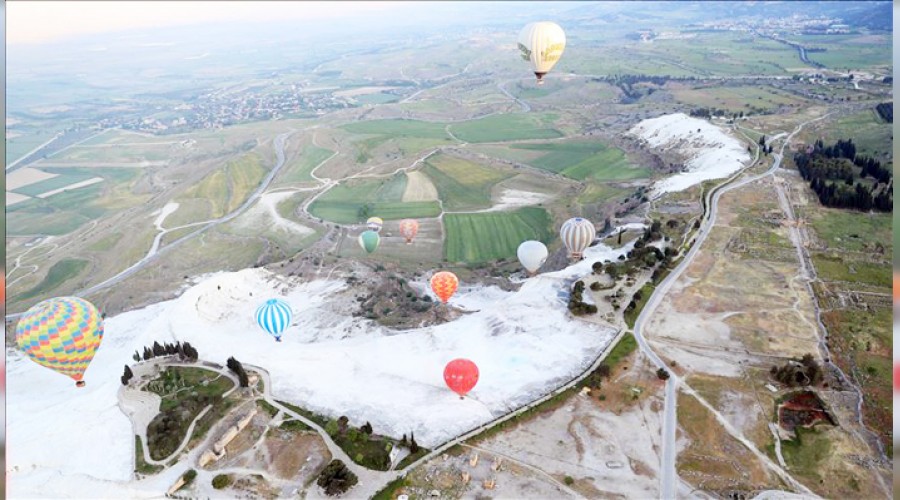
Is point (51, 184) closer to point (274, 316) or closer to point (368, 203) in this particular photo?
point (368, 203)

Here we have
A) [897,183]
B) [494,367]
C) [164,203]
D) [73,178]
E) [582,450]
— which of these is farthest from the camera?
[73,178]

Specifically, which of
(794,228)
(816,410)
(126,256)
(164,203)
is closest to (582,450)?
(816,410)

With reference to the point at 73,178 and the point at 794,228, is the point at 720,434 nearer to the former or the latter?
the point at 794,228

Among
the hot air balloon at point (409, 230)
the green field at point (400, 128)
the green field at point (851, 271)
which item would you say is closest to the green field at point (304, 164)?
the green field at point (400, 128)

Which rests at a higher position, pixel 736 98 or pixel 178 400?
pixel 736 98

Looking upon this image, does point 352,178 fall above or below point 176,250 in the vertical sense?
above

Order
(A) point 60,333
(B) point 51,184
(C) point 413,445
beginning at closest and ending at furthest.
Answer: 1. (C) point 413,445
2. (A) point 60,333
3. (B) point 51,184

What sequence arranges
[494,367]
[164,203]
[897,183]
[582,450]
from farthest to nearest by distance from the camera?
[164,203] < [494,367] < [582,450] < [897,183]

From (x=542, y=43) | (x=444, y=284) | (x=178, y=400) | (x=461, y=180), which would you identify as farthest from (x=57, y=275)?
(x=542, y=43)
